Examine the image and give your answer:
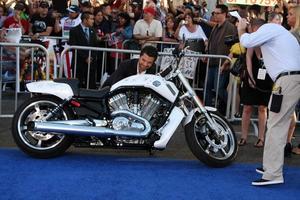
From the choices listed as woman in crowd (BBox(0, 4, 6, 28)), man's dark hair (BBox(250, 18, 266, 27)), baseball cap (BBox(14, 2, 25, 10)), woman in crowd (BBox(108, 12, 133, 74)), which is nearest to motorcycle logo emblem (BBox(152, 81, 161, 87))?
man's dark hair (BBox(250, 18, 266, 27))

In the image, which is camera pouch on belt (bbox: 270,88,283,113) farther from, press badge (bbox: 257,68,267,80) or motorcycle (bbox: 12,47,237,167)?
press badge (bbox: 257,68,267,80)

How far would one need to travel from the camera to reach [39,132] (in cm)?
633

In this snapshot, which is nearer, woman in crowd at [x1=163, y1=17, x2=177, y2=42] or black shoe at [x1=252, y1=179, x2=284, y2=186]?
black shoe at [x1=252, y1=179, x2=284, y2=186]

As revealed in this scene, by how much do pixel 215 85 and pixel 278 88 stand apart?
145 inches

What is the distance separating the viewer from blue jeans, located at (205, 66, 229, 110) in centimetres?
915

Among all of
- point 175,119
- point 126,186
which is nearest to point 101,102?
point 175,119

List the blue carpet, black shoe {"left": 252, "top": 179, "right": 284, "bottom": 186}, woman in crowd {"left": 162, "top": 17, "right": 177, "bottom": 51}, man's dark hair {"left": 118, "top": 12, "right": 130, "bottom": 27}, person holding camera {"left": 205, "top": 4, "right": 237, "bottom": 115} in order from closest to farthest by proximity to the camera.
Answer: the blue carpet
black shoe {"left": 252, "top": 179, "right": 284, "bottom": 186}
person holding camera {"left": 205, "top": 4, "right": 237, "bottom": 115}
woman in crowd {"left": 162, "top": 17, "right": 177, "bottom": 51}
man's dark hair {"left": 118, "top": 12, "right": 130, "bottom": 27}

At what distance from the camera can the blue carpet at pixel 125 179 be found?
5.27 m

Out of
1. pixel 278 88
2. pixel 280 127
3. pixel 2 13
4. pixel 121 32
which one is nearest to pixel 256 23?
pixel 278 88

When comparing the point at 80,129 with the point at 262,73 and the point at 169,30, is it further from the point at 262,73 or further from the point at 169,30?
the point at 169,30

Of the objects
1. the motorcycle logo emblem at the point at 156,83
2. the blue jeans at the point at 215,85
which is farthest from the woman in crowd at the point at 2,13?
the motorcycle logo emblem at the point at 156,83

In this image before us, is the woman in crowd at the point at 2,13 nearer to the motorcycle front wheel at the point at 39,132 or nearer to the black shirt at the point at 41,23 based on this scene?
the black shirt at the point at 41,23

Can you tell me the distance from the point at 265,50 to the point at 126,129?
1.76 m

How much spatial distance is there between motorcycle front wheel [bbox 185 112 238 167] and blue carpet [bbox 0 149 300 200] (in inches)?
5.0
